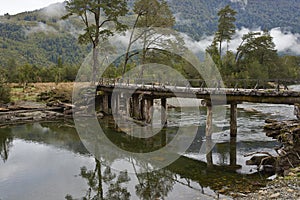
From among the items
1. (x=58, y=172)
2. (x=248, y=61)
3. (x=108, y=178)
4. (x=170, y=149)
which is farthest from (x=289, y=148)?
(x=248, y=61)

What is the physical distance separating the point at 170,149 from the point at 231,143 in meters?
4.87

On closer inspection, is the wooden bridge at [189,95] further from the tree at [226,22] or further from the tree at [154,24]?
the tree at [226,22]

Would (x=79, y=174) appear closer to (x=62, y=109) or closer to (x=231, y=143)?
(x=231, y=143)

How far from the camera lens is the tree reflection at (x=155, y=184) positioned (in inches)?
603

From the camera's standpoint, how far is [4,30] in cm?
18962

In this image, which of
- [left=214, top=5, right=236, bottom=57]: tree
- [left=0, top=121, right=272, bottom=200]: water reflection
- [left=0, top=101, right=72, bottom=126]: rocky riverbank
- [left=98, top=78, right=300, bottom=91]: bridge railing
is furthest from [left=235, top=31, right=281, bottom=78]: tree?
[left=0, top=121, right=272, bottom=200]: water reflection

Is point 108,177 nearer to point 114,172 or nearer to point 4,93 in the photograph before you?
point 114,172

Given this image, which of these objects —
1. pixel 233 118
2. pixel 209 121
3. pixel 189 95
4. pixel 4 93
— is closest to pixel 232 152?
pixel 209 121

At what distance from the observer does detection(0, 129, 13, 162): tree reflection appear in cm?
2258

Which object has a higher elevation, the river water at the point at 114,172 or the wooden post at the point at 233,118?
the wooden post at the point at 233,118

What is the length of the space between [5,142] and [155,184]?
1544cm

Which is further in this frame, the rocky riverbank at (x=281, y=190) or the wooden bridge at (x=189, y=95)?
the wooden bridge at (x=189, y=95)

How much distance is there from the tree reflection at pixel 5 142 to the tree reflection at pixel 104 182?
672 centimetres

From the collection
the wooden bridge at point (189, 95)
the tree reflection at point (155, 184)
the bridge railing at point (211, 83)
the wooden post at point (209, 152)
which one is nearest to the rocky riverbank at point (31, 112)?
the wooden bridge at point (189, 95)
